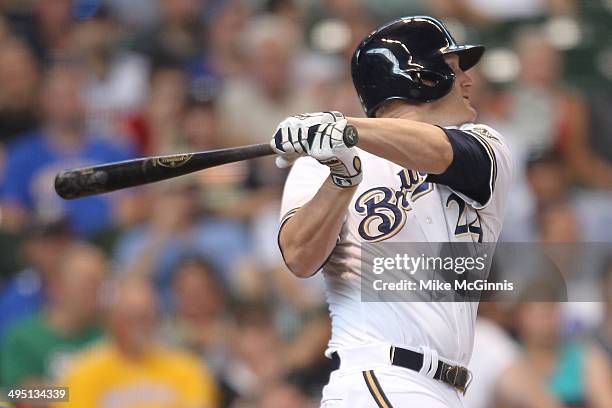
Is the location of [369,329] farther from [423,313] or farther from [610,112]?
[610,112]

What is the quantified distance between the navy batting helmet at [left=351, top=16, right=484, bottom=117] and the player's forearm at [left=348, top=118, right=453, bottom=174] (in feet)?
0.94

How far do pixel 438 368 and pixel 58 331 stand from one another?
3.24 meters

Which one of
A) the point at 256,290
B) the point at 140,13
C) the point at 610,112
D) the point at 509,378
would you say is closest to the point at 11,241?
the point at 256,290

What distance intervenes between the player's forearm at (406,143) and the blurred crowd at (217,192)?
2569mm

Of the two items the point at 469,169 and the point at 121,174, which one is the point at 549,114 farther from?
the point at 121,174

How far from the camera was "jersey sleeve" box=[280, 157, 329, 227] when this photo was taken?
332 cm

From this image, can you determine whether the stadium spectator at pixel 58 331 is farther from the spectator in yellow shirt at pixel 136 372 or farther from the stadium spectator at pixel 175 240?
the stadium spectator at pixel 175 240

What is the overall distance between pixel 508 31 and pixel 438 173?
14.2 feet

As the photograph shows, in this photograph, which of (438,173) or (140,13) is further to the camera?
(140,13)

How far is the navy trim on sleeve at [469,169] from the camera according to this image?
320 centimetres

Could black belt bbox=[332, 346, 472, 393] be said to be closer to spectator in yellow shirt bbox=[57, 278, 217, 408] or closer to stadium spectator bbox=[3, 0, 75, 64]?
spectator in yellow shirt bbox=[57, 278, 217, 408]

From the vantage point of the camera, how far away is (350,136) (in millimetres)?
2947

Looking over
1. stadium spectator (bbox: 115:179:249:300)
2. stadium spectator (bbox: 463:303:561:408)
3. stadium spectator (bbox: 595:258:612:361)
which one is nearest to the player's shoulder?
Result: stadium spectator (bbox: 463:303:561:408)

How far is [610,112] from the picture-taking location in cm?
670
